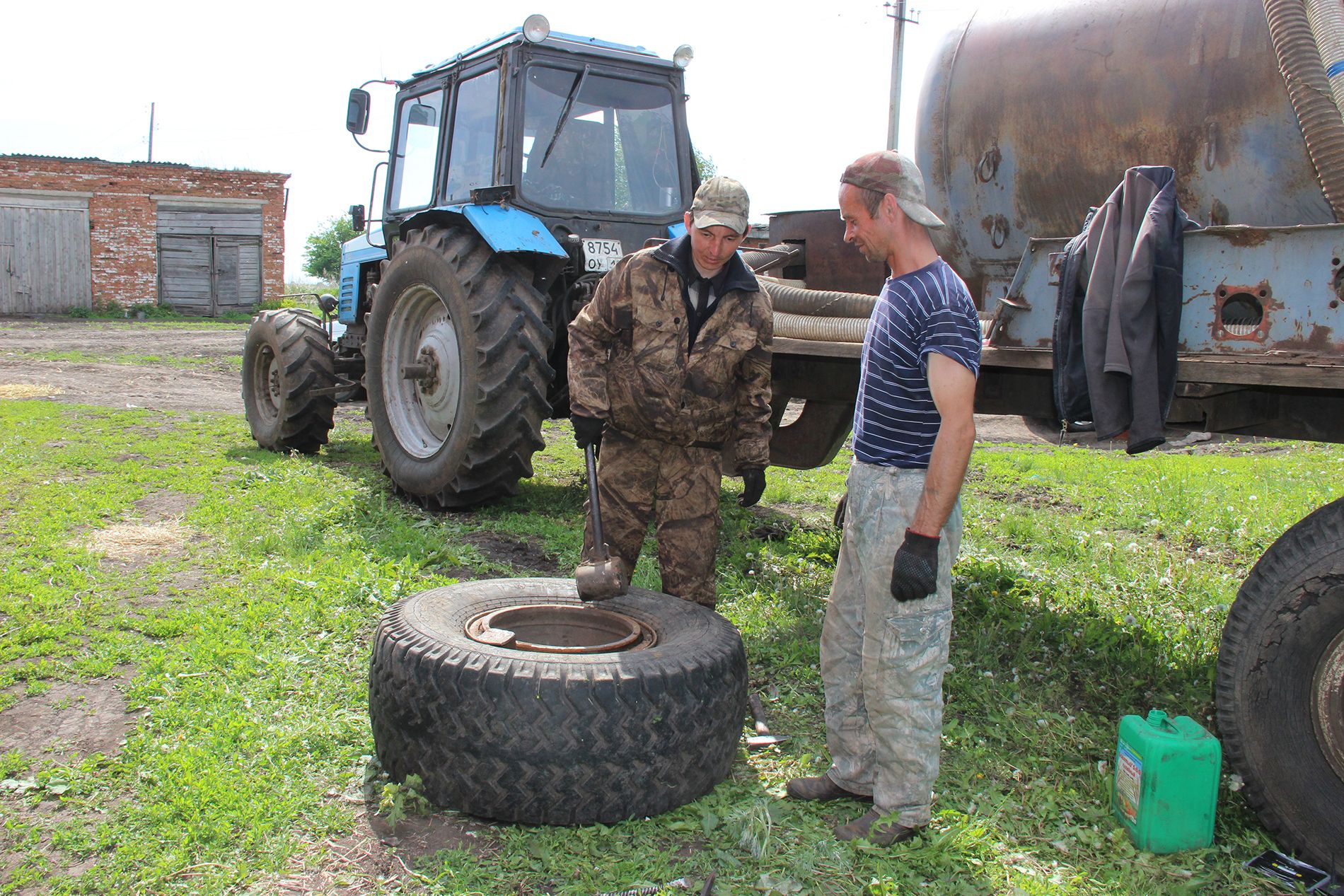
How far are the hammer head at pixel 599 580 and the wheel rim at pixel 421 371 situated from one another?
2.64m

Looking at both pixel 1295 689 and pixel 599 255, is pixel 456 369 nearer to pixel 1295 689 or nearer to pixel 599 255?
pixel 599 255

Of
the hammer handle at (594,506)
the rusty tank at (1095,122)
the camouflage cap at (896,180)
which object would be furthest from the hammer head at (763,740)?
the rusty tank at (1095,122)

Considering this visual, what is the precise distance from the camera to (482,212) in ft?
18.4

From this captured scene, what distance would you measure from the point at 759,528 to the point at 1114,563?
1863 millimetres

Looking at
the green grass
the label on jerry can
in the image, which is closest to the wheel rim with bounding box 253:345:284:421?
the green grass

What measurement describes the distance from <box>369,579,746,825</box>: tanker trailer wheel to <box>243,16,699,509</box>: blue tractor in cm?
261

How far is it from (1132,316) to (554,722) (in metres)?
1.79

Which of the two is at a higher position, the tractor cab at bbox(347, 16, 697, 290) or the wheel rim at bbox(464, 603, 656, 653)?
the tractor cab at bbox(347, 16, 697, 290)

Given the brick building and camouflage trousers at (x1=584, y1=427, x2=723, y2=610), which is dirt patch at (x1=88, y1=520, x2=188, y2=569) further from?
the brick building

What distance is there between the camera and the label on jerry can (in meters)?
2.63

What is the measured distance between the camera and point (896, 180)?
261 cm

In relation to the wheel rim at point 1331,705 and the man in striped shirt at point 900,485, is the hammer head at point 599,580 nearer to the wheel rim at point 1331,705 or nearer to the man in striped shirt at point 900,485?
the man in striped shirt at point 900,485

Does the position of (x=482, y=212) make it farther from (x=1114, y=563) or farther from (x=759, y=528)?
(x=1114, y=563)

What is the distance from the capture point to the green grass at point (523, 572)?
2477 millimetres
